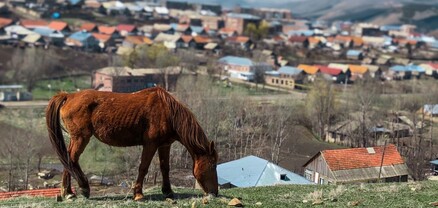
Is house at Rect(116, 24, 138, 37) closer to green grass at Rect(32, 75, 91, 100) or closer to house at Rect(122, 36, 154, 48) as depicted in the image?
house at Rect(122, 36, 154, 48)

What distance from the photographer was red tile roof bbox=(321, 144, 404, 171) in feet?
75.0

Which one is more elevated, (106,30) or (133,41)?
(106,30)

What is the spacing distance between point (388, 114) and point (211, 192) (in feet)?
119

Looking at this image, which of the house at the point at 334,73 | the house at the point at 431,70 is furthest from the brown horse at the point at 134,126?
the house at the point at 431,70

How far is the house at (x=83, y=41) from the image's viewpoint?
2911 inches

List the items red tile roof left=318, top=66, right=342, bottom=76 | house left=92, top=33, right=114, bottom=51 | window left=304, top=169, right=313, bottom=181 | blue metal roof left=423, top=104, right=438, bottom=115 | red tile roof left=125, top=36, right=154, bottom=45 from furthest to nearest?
red tile roof left=125, top=36, right=154, bottom=45 → house left=92, top=33, right=114, bottom=51 → red tile roof left=318, top=66, right=342, bottom=76 → blue metal roof left=423, top=104, right=438, bottom=115 → window left=304, top=169, right=313, bottom=181

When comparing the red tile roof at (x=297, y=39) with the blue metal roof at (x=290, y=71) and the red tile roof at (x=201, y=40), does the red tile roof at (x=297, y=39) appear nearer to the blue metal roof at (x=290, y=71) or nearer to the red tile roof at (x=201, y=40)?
the red tile roof at (x=201, y=40)

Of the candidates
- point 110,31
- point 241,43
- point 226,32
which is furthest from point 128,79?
point 226,32

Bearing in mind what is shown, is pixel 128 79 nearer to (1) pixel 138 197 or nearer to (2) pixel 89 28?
(1) pixel 138 197

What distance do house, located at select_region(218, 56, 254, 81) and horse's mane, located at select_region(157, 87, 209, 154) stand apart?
182 feet

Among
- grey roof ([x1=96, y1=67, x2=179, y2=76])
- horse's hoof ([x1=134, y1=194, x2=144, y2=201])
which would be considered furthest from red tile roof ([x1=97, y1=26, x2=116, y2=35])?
horse's hoof ([x1=134, y1=194, x2=144, y2=201])

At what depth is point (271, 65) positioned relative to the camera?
230 ft

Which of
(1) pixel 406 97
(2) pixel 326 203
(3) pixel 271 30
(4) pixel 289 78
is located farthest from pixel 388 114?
(3) pixel 271 30

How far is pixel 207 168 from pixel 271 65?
200 ft
